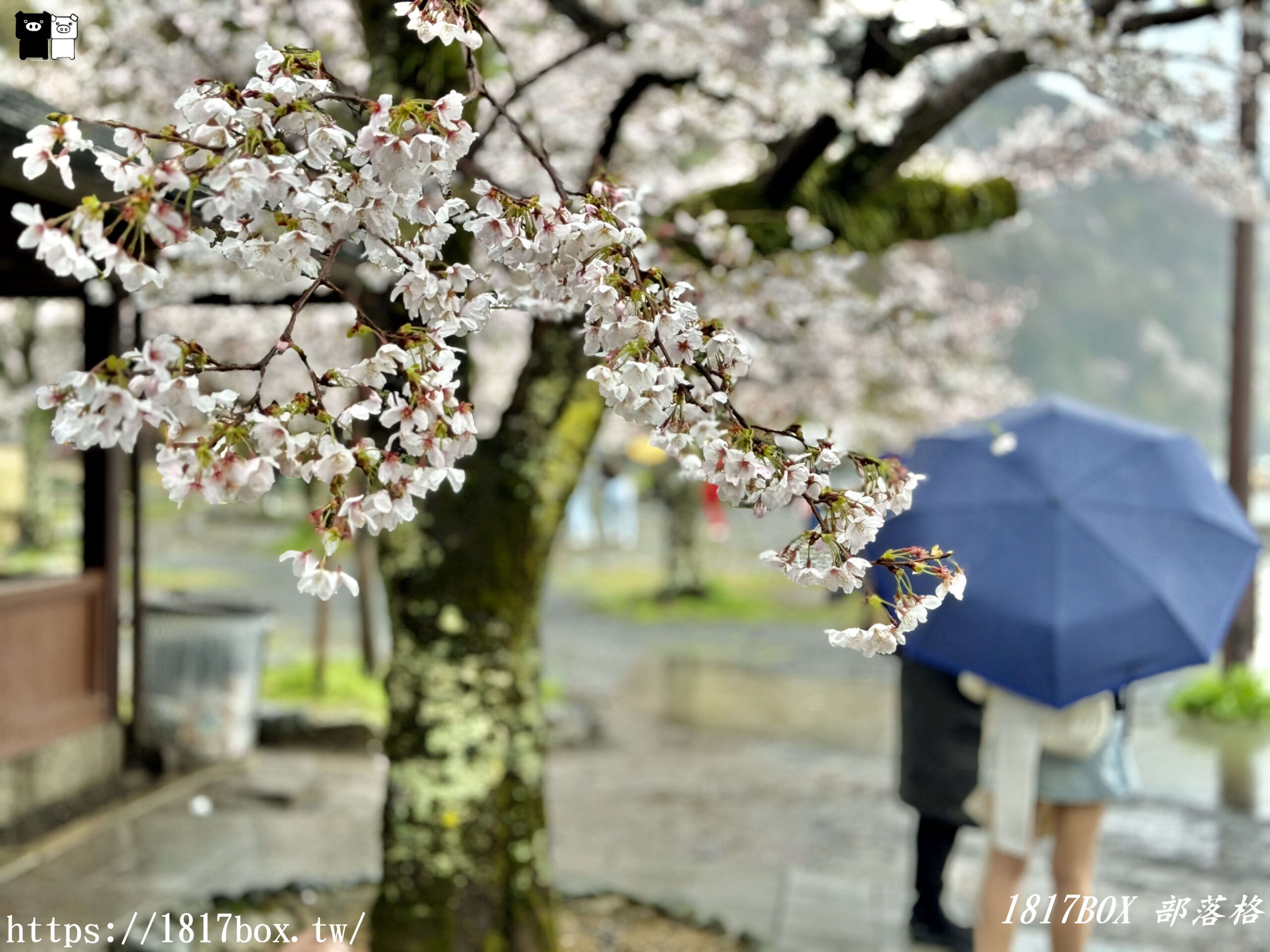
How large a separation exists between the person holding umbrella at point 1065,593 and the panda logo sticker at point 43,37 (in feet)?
9.94

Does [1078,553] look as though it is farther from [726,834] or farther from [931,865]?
[726,834]

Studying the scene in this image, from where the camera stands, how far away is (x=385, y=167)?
1420 mm

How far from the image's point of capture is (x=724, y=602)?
1452 centimetres

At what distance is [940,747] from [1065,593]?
38.1 inches

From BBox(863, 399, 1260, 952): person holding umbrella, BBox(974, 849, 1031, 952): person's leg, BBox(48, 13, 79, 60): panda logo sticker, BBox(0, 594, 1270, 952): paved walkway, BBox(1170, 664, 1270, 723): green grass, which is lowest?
BBox(0, 594, 1270, 952): paved walkway

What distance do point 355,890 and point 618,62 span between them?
18.6 ft

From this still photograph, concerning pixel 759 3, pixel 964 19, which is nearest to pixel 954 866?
pixel 964 19

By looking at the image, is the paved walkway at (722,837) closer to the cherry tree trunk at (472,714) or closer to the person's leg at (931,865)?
the person's leg at (931,865)

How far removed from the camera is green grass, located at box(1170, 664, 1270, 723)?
844 centimetres

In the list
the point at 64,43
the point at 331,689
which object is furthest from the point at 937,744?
the point at 331,689

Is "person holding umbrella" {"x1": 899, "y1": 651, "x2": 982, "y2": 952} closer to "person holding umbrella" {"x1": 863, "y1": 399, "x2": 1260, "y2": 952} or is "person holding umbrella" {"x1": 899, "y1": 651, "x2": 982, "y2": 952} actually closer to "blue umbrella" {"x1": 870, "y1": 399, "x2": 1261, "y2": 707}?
"person holding umbrella" {"x1": 863, "y1": 399, "x2": 1260, "y2": 952}

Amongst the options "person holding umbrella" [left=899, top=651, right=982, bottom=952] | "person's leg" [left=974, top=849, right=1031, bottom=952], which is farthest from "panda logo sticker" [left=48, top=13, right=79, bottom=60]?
"person's leg" [left=974, top=849, right=1031, bottom=952]

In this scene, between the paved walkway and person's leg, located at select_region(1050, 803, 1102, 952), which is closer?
person's leg, located at select_region(1050, 803, 1102, 952)

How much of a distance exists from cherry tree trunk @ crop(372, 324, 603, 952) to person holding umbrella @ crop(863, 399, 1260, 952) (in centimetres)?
125
